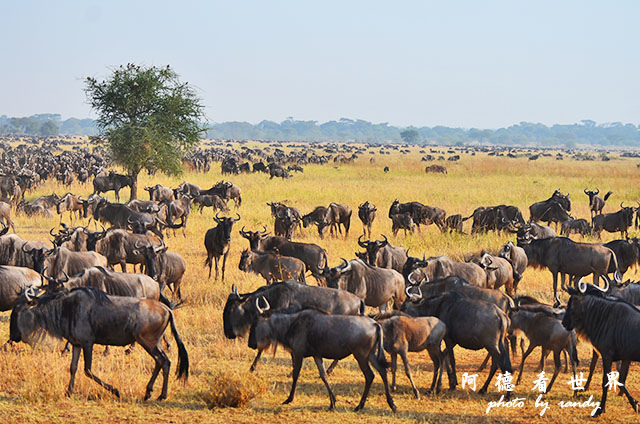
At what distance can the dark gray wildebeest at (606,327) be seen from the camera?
25.1 ft

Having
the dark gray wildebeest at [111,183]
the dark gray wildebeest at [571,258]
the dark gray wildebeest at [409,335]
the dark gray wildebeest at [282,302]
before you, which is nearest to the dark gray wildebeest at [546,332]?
the dark gray wildebeest at [409,335]

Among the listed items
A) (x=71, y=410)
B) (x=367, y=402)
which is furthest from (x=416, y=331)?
(x=71, y=410)

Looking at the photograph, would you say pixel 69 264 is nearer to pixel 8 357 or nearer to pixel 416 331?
pixel 8 357

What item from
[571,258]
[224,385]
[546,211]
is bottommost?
[224,385]

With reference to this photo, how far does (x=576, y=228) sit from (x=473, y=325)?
46.1ft

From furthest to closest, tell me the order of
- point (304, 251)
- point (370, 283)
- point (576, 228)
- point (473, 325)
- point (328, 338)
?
point (576, 228), point (304, 251), point (370, 283), point (473, 325), point (328, 338)

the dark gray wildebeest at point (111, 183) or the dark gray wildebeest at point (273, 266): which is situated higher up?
the dark gray wildebeest at point (111, 183)

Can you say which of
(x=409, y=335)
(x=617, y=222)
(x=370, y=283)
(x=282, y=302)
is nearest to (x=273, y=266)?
(x=370, y=283)

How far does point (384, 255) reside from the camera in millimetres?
13445

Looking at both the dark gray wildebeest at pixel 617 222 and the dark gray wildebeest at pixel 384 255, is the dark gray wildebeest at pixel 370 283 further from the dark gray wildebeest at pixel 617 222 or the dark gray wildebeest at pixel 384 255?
the dark gray wildebeest at pixel 617 222

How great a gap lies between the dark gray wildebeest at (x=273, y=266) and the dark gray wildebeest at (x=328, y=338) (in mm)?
4418

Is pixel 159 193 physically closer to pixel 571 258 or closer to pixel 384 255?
pixel 384 255

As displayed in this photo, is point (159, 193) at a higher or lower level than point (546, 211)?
lower

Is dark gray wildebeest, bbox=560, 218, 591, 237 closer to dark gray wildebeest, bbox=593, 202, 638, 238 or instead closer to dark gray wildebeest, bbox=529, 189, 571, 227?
dark gray wildebeest, bbox=593, 202, 638, 238
